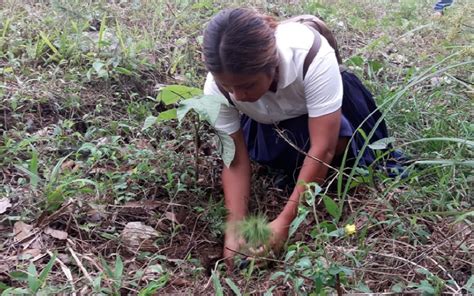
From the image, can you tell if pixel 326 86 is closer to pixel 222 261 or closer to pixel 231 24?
pixel 231 24

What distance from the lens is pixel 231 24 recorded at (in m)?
1.72

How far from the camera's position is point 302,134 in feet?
6.98

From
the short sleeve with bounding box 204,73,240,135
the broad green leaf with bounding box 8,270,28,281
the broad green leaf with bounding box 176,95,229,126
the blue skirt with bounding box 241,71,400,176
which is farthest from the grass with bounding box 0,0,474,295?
the broad green leaf with bounding box 176,95,229,126

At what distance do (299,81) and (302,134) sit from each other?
243 millimetres

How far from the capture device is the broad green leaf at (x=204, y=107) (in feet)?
5.70

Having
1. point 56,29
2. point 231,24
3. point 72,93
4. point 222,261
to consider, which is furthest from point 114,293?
point 56,29

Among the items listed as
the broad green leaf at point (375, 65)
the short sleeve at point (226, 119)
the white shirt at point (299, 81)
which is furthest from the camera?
the broad green leaf at point (375, 65)

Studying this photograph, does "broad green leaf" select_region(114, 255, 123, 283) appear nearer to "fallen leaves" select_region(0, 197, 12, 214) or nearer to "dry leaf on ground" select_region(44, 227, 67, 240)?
"dry leaf on ground" select_region(44, 227, 67, 240)

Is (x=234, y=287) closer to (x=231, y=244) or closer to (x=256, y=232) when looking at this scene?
(x=256, y=232)

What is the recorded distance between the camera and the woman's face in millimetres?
1746

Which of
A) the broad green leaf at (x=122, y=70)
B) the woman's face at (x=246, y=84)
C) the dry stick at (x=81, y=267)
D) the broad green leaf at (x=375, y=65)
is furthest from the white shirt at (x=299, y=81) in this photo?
the broad green leaf at (x=375, y=65)

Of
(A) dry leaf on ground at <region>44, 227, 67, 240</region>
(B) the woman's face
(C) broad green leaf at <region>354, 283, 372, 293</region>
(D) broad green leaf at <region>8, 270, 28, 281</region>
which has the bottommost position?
(A) dry leaf on ground at <region>44, 227, 67, 240</region>

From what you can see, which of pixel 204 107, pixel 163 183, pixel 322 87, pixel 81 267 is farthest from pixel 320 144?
pixel 81 267

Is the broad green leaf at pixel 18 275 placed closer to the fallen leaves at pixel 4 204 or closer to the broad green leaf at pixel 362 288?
the fallen leaves at pixel 4 204
